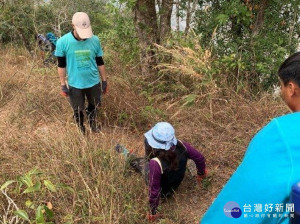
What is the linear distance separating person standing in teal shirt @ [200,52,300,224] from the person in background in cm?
151

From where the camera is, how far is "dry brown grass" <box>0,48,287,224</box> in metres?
2.29

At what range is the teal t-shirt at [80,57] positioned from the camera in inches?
127

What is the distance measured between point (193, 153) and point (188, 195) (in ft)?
1.29

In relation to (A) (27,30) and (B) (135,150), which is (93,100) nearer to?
(B) (135,150)

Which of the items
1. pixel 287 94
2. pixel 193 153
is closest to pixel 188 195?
pixel 193 153

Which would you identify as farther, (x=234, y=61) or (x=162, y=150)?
(x=234, y=61)

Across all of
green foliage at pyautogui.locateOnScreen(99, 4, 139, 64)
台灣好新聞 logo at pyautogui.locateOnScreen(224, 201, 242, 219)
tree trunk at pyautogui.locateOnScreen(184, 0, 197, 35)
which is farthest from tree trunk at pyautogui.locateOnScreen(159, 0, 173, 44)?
台灣好新聞 logo at pyautogui.locateOnScreen(224, 201, 242, 219)

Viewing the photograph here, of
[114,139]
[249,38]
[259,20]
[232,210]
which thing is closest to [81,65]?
[114,139]

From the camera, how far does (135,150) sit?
3.34 metres

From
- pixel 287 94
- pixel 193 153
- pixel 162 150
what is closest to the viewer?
pixel 287 94

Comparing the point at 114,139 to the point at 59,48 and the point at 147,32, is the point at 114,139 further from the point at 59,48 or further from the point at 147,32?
the point at 147,32

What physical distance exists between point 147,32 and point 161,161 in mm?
2327

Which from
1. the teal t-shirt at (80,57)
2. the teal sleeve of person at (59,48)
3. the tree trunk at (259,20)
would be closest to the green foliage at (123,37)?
the teal t-shirt at (80,57)

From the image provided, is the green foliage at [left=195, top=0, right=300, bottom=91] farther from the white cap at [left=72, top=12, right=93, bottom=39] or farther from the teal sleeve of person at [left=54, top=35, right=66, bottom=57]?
the teal sleeve of person at [left=54, top=35, right=66, bottom=57]
